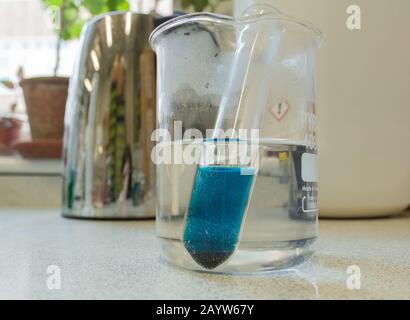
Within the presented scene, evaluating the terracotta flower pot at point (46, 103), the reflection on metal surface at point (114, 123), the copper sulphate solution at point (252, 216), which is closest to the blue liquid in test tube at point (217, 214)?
the copper sulphate solution at point (252, 216)

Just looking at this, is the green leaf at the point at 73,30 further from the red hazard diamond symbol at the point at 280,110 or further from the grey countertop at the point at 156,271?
the red hazard diamond symbol at the point at 280,110

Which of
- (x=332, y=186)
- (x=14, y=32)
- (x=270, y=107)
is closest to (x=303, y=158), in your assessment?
(x=270, y=107)

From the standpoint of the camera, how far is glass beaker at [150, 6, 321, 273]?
0.34 m

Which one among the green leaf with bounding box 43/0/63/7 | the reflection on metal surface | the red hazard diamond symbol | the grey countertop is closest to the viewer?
the grey countertop

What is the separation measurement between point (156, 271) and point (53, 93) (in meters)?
0.76

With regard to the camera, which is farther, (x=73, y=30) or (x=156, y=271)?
(x=73, y=30)

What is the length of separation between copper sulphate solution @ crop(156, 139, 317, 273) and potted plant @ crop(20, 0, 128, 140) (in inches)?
26.8

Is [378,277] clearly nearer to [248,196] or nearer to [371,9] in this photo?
[248,196]

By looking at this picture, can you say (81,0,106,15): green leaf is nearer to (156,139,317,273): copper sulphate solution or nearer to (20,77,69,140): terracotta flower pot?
(20,77,69,140): terracotta flower pot

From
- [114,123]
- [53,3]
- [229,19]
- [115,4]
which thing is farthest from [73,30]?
[229,19]

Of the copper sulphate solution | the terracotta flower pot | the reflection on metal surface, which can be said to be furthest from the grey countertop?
the terracotta flower pot

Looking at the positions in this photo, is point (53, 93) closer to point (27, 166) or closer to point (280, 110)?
point (27, 166)

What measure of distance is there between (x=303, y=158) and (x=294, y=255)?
3.4 inches

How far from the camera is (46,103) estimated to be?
1.01 meters
